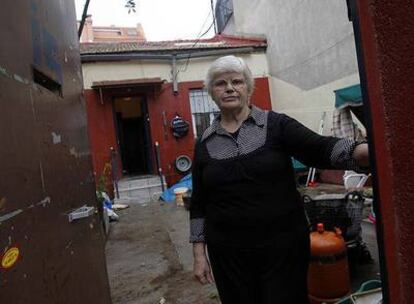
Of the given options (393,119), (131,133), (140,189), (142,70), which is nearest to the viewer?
(393,119)

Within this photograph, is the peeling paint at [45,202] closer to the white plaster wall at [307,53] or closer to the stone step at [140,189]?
the white plaster wall at [307,53]

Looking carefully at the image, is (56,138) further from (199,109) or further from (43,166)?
(199,109)

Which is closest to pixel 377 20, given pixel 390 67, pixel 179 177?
pixel 390 67

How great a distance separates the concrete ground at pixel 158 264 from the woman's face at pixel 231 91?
2.38 metres

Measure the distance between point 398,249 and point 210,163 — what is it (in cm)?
123

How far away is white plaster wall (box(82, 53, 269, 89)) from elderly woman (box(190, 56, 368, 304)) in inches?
402

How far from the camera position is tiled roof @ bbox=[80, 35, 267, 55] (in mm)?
11766

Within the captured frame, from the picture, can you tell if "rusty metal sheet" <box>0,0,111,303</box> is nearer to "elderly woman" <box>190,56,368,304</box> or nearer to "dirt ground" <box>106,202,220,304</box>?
"elderly woman" <box>190,56,368,304</box>

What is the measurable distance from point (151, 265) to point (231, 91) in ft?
12.2

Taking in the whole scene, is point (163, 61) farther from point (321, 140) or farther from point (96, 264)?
point (321, 140)

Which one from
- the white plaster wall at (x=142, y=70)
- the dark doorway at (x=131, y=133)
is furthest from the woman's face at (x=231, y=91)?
the dark doorway at (x=131, y=133)

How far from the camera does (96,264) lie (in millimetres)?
2568

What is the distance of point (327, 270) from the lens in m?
3.04

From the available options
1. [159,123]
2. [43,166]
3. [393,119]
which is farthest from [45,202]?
[159,123]
